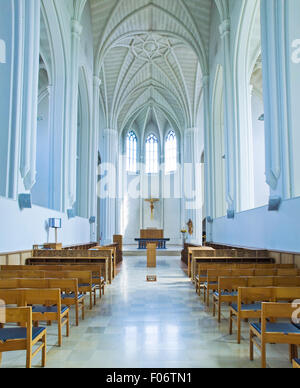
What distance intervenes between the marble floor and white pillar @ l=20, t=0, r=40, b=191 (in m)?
3.40

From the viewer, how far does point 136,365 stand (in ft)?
9.14

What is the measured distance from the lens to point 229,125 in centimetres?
1097

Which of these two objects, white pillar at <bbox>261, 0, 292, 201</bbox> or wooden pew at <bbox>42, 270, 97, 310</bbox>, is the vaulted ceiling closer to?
white pillar at <bbox>261, 0, 292, 201</bbox>

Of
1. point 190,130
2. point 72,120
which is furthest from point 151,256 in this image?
point 190,130

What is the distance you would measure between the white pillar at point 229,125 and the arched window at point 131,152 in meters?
15.6

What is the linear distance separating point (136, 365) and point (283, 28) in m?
6.99

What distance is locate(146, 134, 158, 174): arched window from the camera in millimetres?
26703

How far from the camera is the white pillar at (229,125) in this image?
10.8 meters

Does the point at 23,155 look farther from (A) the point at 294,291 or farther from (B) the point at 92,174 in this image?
(B) the point at 92,174

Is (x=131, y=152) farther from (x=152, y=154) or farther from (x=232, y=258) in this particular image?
(x=232, y=258)

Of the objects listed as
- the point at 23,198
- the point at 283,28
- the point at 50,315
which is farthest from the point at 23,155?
the point at 283,28

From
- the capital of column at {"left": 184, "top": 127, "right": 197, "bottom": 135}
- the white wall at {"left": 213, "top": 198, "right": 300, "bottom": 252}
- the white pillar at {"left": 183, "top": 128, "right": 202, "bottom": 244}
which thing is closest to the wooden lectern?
the white wall at {"left": 213, "top": 198, "right": 300, "bottom": 252}

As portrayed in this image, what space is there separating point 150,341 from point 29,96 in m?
5.89
